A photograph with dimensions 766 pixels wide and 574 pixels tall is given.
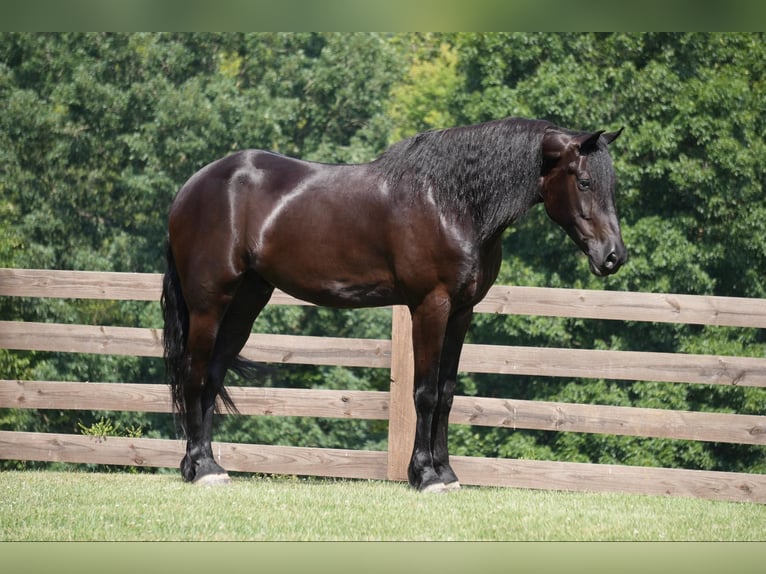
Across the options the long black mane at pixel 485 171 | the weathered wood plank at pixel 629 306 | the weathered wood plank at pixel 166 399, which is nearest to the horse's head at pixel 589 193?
the long black mane at pixel 485 171

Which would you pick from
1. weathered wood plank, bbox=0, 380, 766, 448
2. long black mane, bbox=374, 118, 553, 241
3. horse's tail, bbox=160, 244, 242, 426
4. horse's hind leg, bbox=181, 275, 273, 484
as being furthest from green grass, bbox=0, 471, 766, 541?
long black mane, bbox=374, 118, 553, 241

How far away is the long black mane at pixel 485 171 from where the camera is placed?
5.46 meters

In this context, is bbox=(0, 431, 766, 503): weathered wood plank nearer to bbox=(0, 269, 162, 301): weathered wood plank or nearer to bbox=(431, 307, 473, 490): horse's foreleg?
bbox=(431, 307, 473, 490): horse's foreleg

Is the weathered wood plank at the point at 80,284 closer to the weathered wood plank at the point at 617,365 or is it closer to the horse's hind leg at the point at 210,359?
the horse's hind leg at the point at 210,359

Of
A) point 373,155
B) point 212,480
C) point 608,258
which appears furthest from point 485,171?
point 373,155

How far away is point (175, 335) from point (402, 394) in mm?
1602

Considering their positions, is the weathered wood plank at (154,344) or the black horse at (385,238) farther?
the weathered wood plank at (154,344)

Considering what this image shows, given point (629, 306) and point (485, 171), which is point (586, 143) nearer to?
point (485, 171)

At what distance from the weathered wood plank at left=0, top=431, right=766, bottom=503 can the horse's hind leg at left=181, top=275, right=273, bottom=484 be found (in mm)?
861

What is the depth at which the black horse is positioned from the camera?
5449 mm

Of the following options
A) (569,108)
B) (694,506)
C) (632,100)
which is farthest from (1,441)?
(632,100)

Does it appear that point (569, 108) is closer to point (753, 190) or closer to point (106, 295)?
point (753, 190)

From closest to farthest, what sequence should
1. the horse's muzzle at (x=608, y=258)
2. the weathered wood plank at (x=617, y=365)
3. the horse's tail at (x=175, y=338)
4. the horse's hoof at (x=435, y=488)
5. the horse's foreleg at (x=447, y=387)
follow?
1. the horse's muzzle at (x=608, y=258)
2. the horse's hoof at (x=435, y=488)
3. the horse's foreleg at (x=447, y=387)
4. the horse's tail at (x=175, y=338)
5. the weathered wood plank at (x=617, y=365)

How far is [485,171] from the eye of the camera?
5.48 meters
